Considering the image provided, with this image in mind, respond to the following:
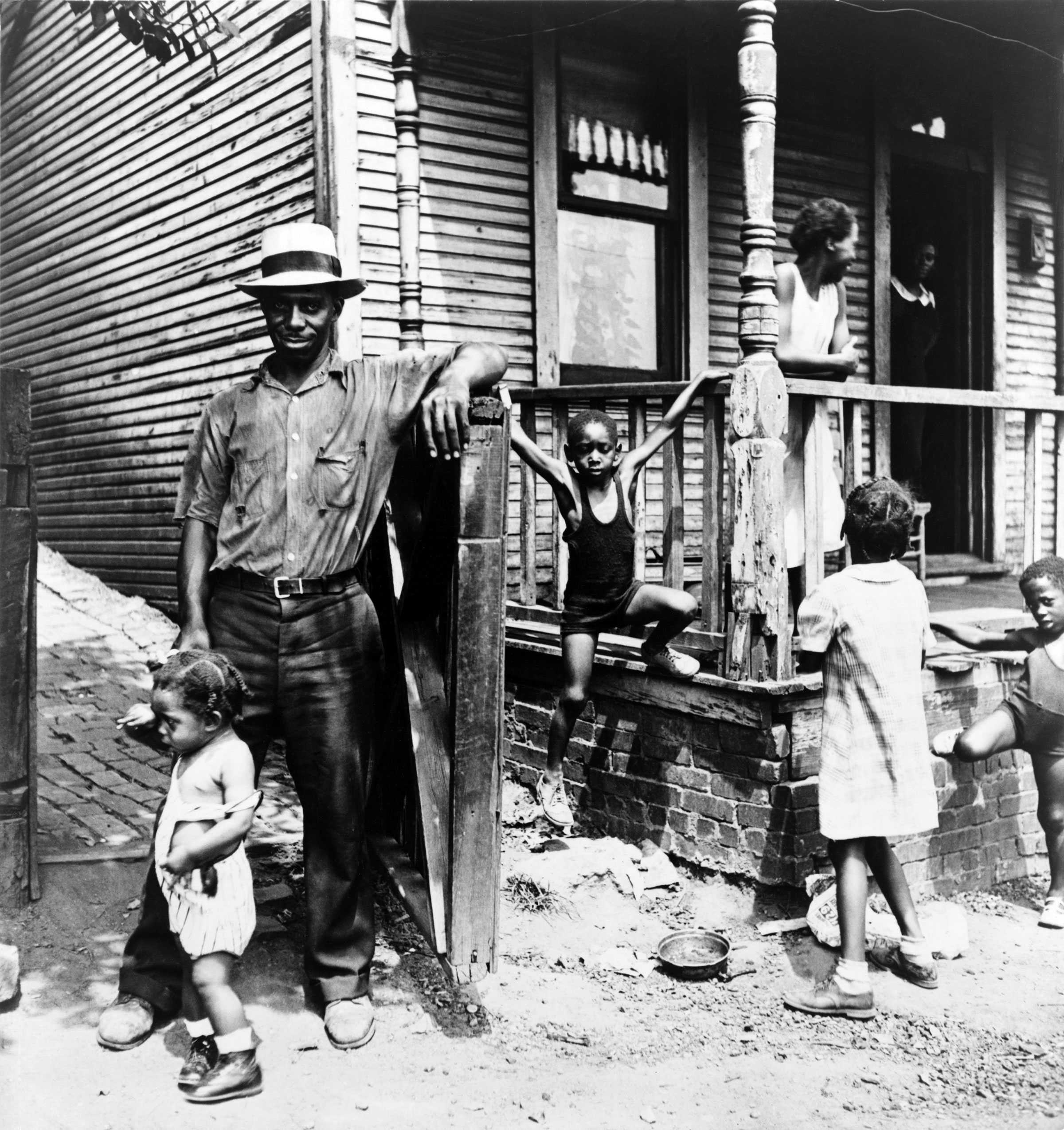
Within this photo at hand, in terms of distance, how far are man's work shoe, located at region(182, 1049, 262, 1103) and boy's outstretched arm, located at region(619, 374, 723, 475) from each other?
2764mm

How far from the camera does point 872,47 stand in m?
8.59

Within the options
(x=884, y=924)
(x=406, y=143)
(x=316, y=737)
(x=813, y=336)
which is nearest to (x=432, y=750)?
(x=316, y=737)

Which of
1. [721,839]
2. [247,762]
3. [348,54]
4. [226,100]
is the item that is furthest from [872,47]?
[247,762]

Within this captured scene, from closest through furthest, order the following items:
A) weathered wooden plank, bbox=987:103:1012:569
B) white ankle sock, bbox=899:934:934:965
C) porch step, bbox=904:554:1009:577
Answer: white ankle sock, bbox=899:934:934:965, porch step, bbox=904:554:1009:577, weathered wooden plank, bbox=987:103:1012:569

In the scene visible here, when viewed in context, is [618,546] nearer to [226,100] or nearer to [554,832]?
[554,832]

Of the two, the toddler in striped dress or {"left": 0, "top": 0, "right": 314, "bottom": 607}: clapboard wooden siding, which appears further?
{"left": 0, "top": 0, "right": 314, "bottom": 607}: clapboard wooden siding

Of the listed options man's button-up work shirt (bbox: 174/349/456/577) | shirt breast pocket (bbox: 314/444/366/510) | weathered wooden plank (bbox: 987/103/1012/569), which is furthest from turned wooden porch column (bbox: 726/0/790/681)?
weathered wooden plank (bbox: 987/103/1012/569)

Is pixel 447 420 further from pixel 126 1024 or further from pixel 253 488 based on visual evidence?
pixel 126 1024

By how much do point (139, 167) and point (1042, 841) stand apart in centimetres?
790

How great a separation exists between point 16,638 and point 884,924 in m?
3.34

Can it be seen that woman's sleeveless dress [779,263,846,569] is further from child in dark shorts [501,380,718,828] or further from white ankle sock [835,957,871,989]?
white ankle sock [835,957,871,989]

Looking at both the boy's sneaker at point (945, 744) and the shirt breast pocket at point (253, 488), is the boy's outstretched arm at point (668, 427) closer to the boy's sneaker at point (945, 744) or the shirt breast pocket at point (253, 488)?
the boy's sneaker at point (945, 744)

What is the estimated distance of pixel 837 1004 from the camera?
3533mm

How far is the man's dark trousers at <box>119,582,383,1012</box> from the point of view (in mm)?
3205
